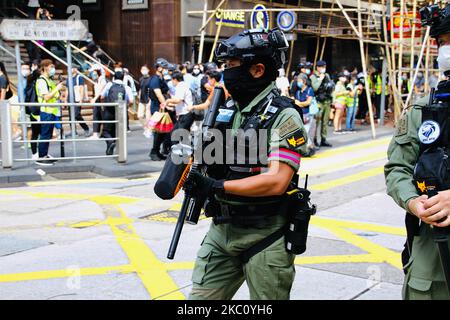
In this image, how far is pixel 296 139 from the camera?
2711 millimetres

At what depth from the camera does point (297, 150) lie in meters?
2.72

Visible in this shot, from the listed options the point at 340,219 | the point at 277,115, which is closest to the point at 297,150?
the point at 277,115

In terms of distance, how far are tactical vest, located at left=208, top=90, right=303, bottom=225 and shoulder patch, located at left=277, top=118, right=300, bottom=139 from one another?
58mm

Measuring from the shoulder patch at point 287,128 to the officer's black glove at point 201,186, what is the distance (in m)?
0.37

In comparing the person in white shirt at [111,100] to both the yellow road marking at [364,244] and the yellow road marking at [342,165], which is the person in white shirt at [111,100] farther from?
the yellow road marking at [364,244]

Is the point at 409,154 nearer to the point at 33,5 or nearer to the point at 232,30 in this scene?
the point at 33,5

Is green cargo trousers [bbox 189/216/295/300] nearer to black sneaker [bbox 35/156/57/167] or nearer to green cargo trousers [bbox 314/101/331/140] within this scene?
black sneaker [bbox 35/156/57/167]

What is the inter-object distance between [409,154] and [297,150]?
20.3 inches

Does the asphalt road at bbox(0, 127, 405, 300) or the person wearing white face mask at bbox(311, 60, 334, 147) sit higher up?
the person wearing white face mask at bbox(311, 60, 334, 147)

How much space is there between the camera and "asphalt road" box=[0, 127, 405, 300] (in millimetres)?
4441

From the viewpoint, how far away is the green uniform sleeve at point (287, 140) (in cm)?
269

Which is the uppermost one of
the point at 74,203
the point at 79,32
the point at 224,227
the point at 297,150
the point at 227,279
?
the point at 79,32

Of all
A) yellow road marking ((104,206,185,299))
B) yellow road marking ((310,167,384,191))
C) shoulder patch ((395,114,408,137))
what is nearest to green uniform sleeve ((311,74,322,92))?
yellow road marking ((310,167,384,191))
